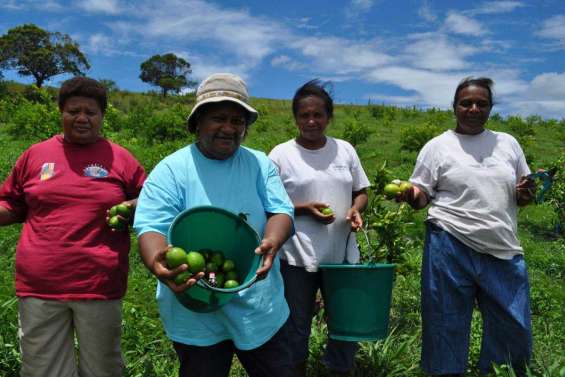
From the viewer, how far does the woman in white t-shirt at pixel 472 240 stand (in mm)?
2537

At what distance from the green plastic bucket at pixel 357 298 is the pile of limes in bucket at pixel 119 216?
3.16 ft

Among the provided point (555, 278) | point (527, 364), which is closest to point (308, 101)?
point (527, 364)

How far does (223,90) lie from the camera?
187 centimetres

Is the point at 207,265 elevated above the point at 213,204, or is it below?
below

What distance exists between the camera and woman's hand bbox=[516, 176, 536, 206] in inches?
101

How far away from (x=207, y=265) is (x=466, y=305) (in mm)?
1520

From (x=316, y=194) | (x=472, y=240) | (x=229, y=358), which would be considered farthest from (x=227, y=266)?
(x=472, y=240)

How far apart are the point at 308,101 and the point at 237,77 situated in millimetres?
805

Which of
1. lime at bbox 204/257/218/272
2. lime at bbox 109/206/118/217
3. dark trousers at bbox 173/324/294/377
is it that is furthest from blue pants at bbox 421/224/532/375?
lime at bbox 109/206/118/217

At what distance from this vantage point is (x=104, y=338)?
2332 mm

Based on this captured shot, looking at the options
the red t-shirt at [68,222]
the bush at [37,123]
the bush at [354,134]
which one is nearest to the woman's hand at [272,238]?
the red t-shirt at [68,222]

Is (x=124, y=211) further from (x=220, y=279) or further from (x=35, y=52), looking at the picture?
(x=35, y=52)

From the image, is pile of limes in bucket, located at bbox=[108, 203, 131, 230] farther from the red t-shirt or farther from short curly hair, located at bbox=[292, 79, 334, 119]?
short curly hair, located at bbox=[292, 79, 334, 119]

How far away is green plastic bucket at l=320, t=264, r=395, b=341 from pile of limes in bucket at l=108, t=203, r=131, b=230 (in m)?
0.96
